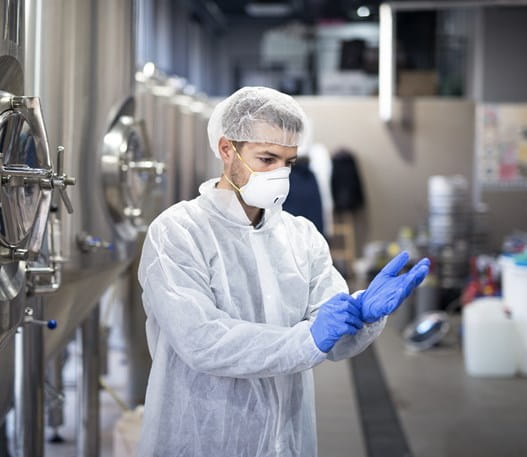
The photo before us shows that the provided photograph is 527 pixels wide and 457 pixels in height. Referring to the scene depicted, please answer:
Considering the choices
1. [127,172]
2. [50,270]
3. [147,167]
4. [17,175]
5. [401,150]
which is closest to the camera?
[17,175]

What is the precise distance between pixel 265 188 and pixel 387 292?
32 cm

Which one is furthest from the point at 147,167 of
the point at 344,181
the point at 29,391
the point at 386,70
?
the point at 386,70

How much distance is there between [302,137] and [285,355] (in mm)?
461

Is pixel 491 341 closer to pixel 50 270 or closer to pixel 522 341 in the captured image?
pixel 522 341

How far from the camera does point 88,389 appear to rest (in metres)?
2.95

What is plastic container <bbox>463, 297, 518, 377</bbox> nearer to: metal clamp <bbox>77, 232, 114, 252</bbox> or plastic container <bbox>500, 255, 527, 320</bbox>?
plastic container <bbox>500, 255, 527, 320</bbox>

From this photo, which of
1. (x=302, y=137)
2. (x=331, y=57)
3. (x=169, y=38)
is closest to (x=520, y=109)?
(x=331, y=57)

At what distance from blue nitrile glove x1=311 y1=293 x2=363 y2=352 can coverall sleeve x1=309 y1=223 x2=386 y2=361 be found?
5.2 inches

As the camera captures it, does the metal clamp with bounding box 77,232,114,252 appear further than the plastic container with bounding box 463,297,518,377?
No

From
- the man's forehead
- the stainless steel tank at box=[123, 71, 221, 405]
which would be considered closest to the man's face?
the man's forehead

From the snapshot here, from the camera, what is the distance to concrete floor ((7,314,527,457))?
10.9ft

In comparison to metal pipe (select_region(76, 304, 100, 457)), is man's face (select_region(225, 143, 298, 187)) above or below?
above

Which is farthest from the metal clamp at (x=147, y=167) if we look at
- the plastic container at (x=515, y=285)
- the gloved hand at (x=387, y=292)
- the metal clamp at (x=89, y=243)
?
the plastic container at (x=515, y=285)

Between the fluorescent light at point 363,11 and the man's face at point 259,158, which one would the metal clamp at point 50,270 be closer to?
the man's face at point 259,158
